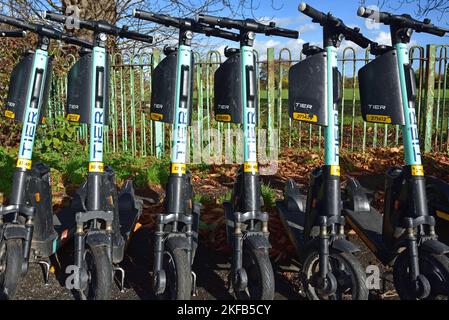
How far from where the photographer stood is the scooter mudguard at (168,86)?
3268mm

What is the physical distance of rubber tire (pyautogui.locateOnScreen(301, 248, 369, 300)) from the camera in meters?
2.78

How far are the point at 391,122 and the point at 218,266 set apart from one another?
167 cm

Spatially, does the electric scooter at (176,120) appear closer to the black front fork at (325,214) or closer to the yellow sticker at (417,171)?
the black front fork at (325,214)

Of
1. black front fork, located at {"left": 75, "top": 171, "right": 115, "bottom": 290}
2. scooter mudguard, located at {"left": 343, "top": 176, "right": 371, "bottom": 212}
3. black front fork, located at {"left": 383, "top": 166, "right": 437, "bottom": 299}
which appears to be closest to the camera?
black front fork, located at {"left": 383, "top": 166, "right": 437, "bottom": 299}

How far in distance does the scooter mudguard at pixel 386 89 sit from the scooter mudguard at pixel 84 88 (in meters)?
1.81

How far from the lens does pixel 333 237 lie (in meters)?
2.99

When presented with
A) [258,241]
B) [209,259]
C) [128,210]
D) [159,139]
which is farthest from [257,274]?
[159,139]

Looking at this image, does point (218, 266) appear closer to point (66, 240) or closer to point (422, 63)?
point (66, 240)

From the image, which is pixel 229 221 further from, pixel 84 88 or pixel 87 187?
pixel 84 88

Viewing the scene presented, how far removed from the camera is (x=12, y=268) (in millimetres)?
2977

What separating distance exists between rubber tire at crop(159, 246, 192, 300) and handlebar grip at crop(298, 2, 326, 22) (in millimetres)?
1680

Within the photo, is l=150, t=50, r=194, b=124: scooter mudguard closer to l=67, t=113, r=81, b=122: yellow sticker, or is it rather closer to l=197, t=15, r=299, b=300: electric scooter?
l=197, t=15, r=299, b=300: electric scooter

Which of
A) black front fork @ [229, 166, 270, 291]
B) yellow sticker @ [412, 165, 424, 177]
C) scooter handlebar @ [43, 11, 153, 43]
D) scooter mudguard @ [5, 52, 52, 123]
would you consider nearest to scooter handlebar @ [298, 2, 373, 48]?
yellow sticker @ [412, 165, 424, 177]

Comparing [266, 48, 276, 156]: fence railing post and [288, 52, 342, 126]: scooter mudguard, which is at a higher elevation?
[266, 48, 276, 156]: fence railing post
